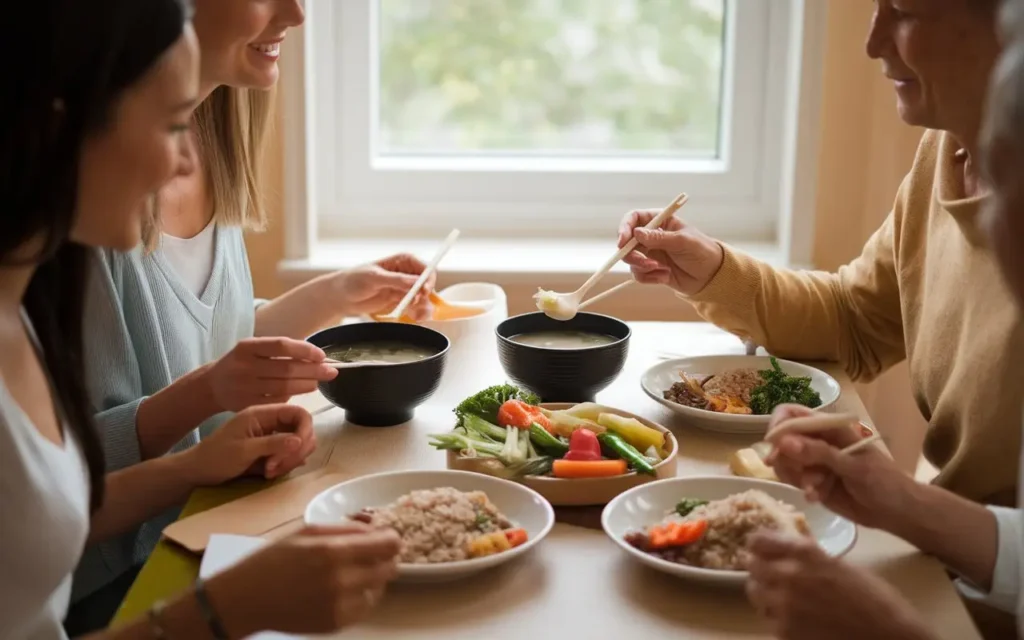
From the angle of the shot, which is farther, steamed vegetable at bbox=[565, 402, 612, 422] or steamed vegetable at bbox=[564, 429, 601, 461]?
steamed vegetable at bbox=[565, 402, 612, 422]

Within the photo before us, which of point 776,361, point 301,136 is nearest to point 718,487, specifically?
point 776,361

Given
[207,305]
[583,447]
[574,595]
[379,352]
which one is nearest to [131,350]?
[207,305]

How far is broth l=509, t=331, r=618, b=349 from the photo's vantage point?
172 cm

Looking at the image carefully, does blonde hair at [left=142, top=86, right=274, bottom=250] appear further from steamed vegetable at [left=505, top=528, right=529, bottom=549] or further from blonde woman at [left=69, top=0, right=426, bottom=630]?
steamed vegetable at [left=505, top=528, right=529, bottom=549]

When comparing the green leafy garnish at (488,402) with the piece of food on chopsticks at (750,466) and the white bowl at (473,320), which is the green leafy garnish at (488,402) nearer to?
the piece of food on chopsticks at (750,466)

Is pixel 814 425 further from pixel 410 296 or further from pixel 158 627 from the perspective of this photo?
pixel 410 296

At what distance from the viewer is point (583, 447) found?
1.37 m

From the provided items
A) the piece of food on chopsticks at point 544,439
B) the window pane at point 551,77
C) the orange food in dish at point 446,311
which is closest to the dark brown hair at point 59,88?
the piece of food on chopsticks at point 544,439

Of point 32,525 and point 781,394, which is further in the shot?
point 781,394

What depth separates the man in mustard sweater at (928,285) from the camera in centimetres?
140

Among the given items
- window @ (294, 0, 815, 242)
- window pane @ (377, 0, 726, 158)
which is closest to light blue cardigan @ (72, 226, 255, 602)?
window @ (294, 0, 815, 242)

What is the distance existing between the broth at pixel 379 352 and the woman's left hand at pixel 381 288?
246mm

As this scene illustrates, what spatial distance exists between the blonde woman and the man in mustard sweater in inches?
21.5

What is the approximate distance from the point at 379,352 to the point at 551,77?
4.69 ft
